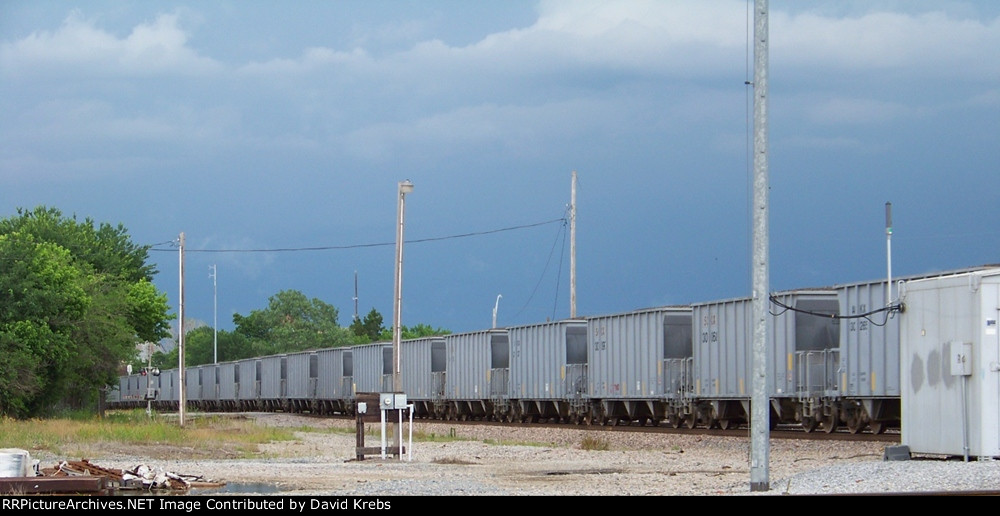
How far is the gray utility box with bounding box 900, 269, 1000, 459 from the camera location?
1544 cm

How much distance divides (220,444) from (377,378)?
23.9 meters

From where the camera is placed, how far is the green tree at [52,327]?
41219mm

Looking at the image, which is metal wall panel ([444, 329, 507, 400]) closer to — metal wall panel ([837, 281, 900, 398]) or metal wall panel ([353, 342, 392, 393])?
metal wall panel ([353, 342, 392, 393])

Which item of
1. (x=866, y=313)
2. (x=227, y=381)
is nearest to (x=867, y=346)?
(x=866, y=313)

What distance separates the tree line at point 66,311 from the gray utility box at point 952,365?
31498mm

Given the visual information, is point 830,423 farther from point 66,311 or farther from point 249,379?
point 249,379

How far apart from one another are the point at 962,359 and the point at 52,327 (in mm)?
35289

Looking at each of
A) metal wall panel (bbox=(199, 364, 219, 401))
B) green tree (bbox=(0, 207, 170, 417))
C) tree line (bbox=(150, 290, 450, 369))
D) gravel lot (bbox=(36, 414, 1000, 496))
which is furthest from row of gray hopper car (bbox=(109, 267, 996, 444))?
tree line (bbox=(150, 290, 450, 369))

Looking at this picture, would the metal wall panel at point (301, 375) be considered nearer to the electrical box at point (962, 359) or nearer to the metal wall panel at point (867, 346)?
the metal wall panel at point (867, 346)

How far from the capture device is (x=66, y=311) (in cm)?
4409

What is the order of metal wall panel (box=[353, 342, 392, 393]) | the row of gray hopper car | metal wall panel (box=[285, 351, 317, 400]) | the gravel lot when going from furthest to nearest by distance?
metal wall panel (box=[285, 351, 317, 400]) → metal wall panel (box=[353, 342, 392, 393]) → the row of gray hopper car → the gravel lot

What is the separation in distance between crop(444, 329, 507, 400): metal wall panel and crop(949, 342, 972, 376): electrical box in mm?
28866

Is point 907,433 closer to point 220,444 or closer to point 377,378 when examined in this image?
point 220,444
